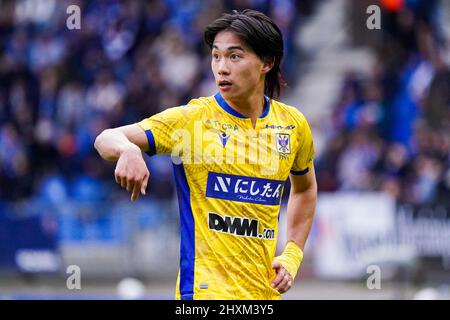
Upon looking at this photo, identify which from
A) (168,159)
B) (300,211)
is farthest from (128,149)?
(168,159)

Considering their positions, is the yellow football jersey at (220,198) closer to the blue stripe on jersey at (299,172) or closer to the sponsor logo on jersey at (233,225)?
the sponsor logo on jersey at (233,225)

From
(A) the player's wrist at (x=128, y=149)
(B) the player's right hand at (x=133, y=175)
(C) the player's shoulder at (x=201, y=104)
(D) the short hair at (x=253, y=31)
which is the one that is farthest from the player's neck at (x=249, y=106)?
(B) the player's right hand at (x=133, y=175)

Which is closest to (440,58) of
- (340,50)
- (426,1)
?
(426,1)

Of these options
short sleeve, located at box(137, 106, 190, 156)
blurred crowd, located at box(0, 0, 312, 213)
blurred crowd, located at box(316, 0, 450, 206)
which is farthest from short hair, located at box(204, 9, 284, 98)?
blurred crowd, located at box(0, 0, 312, 213)

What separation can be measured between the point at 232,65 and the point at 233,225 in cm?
95

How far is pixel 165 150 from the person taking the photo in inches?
234

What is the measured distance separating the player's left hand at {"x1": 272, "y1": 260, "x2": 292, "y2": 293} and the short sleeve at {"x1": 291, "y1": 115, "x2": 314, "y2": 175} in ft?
2.30

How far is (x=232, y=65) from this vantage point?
617 centimetres

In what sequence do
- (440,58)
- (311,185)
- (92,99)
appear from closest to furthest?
1. (311,185)
2. (440,58)
3. (92,99)

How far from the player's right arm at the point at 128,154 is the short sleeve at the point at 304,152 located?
1125 millimetres

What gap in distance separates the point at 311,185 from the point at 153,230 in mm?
9988
